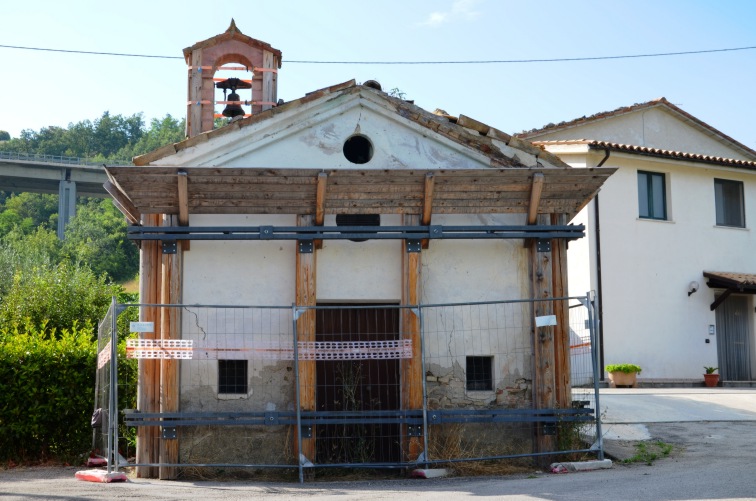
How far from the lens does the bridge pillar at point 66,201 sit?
69312mm

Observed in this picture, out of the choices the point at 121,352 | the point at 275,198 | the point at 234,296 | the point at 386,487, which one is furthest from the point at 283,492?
the point at 121,352

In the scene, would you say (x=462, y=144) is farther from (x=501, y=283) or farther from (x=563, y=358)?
(x=563, y=358)

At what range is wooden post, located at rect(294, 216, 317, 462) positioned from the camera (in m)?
12.6

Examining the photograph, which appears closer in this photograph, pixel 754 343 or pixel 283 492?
pixel 283 492

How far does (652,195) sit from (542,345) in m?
12.5

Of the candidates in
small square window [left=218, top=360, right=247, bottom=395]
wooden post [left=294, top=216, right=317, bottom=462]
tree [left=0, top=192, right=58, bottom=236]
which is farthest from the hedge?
tree [left=0, top=192, right=58, bottom=236]

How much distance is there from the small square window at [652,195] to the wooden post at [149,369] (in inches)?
586

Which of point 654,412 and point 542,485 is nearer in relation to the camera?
point 542,485

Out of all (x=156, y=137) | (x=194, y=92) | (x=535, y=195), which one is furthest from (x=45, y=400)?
(x=156, y=137)

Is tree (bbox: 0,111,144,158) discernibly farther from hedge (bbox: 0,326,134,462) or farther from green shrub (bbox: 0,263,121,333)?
hedge (bbox: 0,326,134,462)

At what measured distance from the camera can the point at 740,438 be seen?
13.7m

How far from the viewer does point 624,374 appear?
885 inches

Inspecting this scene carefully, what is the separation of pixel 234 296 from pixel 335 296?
54.7 inches

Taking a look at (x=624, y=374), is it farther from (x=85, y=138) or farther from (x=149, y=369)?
(x=85, y=138)
